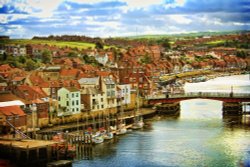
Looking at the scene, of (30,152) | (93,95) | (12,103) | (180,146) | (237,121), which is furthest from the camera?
(93,95)

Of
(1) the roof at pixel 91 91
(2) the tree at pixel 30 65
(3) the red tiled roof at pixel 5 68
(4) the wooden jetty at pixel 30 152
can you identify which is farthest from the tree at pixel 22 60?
(4) the wooden jetty at pixel 30 152

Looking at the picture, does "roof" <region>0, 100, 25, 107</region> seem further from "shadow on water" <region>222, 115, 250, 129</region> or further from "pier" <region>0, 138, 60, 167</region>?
"shadow on water" <region>222, 115, 250, 129</region>

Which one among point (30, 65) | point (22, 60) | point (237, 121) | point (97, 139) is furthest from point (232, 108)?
point (22, 60)

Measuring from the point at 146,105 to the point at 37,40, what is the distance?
45.9ft

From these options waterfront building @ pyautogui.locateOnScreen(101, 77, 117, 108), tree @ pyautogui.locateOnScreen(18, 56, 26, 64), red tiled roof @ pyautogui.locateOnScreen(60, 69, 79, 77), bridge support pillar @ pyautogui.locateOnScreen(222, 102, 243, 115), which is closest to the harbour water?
bridge support pillar @ pyautogui.locateOnScreen(222, 102, 243, 115)

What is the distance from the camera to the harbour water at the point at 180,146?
32.9 feet

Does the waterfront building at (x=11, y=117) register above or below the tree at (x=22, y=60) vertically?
below

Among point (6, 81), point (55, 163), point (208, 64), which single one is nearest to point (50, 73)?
point (6, 81)

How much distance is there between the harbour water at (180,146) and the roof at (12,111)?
7.09 feet

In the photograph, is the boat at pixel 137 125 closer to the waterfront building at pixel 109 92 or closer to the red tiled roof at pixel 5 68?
the waterfront building at pixel 109 92

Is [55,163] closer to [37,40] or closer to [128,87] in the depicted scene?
[128,87]

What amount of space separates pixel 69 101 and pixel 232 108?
5016 millimetres

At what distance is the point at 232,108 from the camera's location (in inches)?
637

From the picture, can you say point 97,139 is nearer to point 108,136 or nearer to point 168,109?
point 108,136
